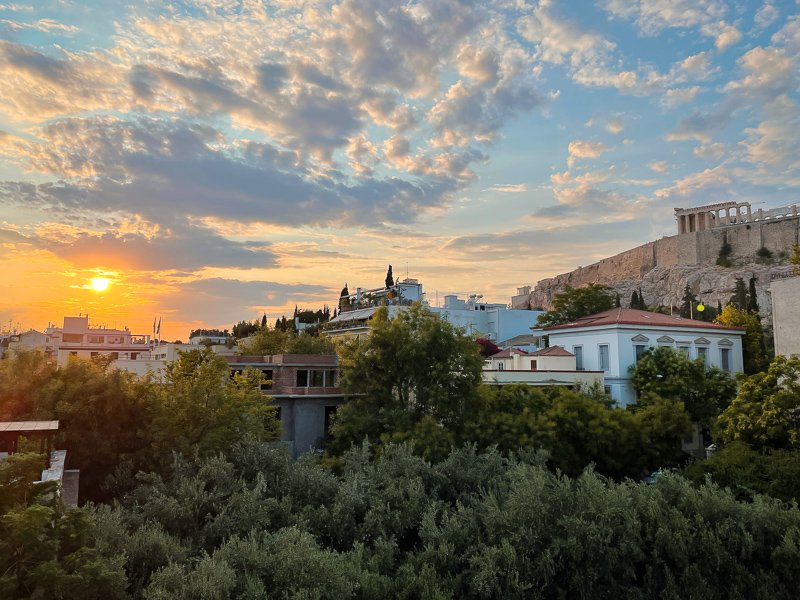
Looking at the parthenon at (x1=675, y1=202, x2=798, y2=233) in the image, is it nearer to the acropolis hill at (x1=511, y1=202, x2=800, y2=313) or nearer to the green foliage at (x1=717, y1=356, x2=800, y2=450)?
the acropolis hill at (x1=511, y1=202, x2=800, y2=313)

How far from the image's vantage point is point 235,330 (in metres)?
84.6

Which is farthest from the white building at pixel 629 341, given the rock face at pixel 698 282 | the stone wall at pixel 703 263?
the stone wall at pixel 703 263

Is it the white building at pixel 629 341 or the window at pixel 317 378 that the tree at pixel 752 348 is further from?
the window at pixel 317 378

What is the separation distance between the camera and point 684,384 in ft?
103

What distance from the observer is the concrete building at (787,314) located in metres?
23.7

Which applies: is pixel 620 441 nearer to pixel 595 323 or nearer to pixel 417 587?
pixel 595 323

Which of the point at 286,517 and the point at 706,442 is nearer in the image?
the point at 286,517

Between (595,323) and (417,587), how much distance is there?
26441 mm

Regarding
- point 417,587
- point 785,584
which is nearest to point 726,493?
point 785,584

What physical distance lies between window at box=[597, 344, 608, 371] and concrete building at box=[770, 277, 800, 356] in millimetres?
10468

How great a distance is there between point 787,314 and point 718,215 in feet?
339

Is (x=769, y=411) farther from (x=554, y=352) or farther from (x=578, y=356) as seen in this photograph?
(x=578, y=356)

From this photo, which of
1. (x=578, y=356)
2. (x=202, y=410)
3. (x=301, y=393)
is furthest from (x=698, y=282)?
(x=202, y=410)

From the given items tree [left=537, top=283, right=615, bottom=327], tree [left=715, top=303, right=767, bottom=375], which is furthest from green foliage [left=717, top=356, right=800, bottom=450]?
tree [left=537, top=283, right=615, bottom=327]
